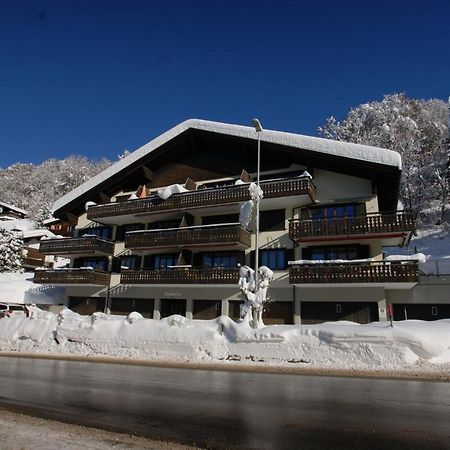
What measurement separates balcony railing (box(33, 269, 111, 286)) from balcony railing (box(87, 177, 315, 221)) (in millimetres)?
4871

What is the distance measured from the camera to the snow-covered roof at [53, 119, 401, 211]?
23359 millimetres

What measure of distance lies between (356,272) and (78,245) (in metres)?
22.8

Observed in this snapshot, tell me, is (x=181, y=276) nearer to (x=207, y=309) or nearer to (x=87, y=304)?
(x=207, y=309)

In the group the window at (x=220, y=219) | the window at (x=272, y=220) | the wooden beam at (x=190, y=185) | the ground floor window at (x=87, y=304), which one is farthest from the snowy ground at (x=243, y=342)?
the wooden beam at (x=190, y=185)

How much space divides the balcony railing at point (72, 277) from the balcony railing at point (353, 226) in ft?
53.3

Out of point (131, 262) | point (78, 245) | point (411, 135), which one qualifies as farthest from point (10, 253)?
point (411, 135)

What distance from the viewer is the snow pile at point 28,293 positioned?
35.7 m

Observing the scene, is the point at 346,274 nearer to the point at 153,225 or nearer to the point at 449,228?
the point at 153,225

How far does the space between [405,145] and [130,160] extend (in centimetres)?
4157

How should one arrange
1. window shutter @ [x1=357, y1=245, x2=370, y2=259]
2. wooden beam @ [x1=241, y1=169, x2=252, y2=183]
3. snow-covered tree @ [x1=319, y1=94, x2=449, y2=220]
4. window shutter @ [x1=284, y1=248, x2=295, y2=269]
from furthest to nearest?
snow-covered tree @ [x1=319, y1=94, x2=449, y2=220]
wooden beam @ [x1=241, y1=169, x2=252, y2=183]
window shutter @ [x1=284, y1=248, x2=295, y2=269]
window shutter @ [x1=357, y1=245, x2=370, y2=259]

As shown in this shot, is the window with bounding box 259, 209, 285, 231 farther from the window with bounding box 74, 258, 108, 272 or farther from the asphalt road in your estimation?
the asphalt road

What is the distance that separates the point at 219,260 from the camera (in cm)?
2825

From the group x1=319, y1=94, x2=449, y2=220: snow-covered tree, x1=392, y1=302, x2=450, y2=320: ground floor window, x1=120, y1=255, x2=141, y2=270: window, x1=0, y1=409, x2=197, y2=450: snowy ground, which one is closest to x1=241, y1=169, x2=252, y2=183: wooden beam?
x1=120, y1=255, x2=141, y2=270: window

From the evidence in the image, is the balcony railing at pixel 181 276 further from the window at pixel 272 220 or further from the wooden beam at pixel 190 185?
the wooden beam at pixel 190 185
